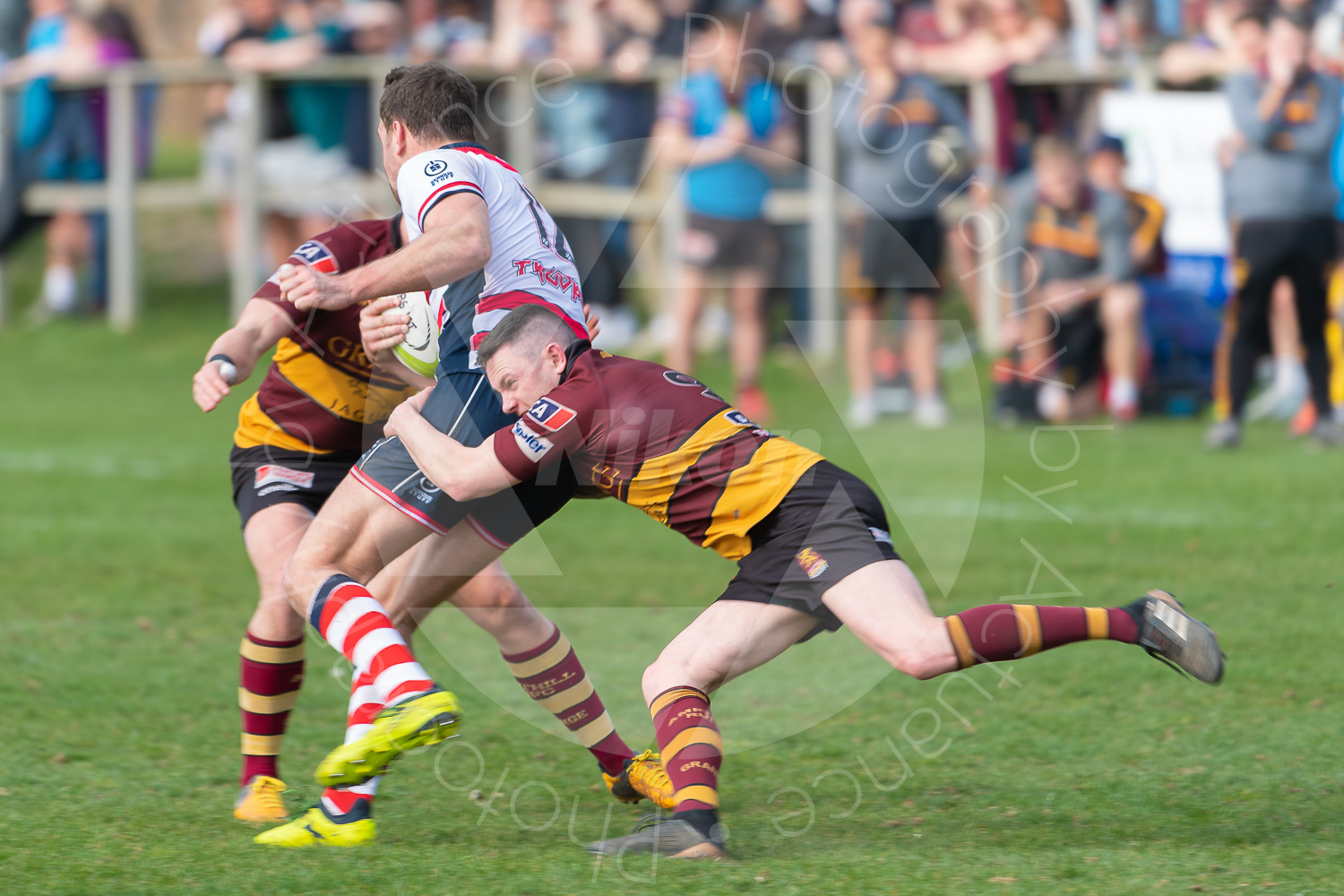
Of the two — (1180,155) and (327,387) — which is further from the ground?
(327,387)

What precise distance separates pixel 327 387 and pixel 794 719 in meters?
2.02

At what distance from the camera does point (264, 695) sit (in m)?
4.68

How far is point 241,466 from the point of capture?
493cm

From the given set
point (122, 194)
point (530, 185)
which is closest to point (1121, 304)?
point (530, 185)

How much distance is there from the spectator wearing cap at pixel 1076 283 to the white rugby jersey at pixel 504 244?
301 inches

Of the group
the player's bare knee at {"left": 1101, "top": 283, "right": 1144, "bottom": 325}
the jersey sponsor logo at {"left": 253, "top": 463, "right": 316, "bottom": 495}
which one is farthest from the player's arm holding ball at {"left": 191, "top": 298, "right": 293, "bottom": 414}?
the player's bare knee at {"left": 1101, "top": 283, "right": 1144, "bottom": 325}

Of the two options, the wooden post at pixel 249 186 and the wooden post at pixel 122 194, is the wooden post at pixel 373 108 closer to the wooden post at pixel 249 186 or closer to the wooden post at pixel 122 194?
the wooden post at pixel 249 186

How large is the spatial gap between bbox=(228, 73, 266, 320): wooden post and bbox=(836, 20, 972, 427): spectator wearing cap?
217 inches

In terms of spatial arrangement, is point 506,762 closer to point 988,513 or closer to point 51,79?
point 988,513

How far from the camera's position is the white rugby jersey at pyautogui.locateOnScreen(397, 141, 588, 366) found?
14.2 feet

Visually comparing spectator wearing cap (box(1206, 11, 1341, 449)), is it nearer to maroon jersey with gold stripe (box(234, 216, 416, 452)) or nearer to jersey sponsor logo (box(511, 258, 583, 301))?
jersey sponsor logo (box(511, 258, 583, 301))

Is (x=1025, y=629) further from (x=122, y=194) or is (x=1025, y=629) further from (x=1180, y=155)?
(x=122, y=194)

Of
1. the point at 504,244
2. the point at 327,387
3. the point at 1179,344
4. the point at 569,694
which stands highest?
the point at 504,244

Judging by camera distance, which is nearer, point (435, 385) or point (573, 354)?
point (573, 354)
